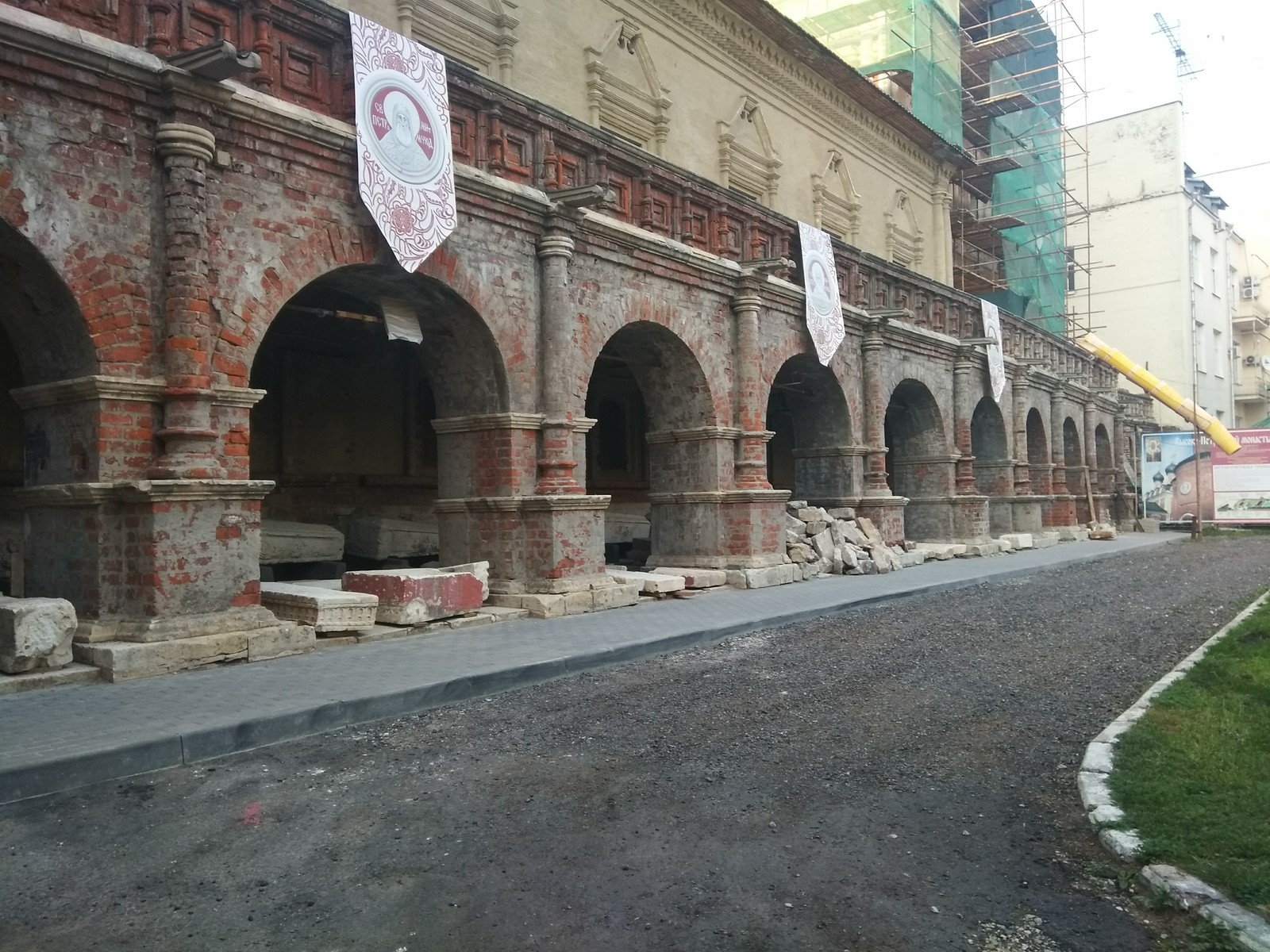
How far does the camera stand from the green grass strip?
3.22 metres

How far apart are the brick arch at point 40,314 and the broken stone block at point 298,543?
376cm

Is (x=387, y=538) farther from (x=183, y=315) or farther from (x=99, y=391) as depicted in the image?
(x=99, y=391)

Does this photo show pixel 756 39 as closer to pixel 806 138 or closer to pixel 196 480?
pixel 806 138

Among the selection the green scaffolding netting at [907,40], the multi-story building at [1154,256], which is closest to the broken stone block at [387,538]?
the green scaffolding netting at [907,40]

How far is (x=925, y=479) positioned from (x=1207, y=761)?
15722 millimetres

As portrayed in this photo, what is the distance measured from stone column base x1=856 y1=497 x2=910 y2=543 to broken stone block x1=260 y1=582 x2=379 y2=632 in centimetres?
1034

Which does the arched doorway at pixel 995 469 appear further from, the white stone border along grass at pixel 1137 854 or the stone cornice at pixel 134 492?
the stone cornice at pixel 134 492

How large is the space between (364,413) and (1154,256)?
38.8 m

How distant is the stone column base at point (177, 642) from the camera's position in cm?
662

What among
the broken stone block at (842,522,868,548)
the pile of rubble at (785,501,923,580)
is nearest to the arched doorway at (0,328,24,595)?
the pile of rubble at (785,501,923,580)

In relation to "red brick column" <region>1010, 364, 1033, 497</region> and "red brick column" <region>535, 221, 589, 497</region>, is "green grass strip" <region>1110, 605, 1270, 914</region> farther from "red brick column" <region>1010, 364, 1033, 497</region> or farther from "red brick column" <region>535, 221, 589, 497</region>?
"red brick column" <region>1010, 364, 1033, 497</region>

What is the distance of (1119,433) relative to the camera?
31906 mm

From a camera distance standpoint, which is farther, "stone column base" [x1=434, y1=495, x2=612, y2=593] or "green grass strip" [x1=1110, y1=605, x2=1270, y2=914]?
"stone column base" [x1=434, y1=495, x2=612, y2=593]

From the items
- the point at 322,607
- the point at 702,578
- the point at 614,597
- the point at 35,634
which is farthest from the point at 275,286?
the point at 702,578
